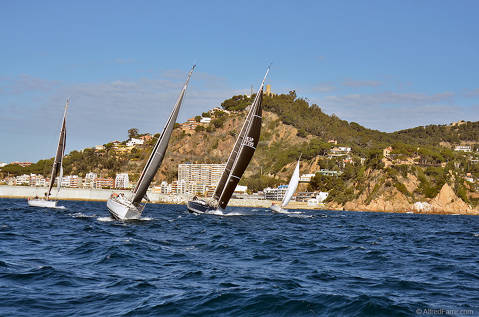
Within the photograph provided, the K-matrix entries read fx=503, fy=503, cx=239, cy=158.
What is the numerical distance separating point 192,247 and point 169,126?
743 inches

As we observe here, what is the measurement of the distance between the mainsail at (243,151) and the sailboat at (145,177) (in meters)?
16.5

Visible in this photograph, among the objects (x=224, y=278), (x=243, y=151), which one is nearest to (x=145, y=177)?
(x=243, y=151)

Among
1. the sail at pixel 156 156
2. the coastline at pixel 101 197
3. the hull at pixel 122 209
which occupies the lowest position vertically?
the coastline at pixel 101 197

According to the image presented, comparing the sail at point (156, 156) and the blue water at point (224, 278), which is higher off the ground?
the sail at point (156, 156)

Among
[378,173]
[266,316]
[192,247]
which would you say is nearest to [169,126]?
[192,247]

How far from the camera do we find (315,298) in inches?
569

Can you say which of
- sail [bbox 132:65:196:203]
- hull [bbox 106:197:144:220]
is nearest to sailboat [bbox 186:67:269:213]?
sail [bbox 132:65:196:203]

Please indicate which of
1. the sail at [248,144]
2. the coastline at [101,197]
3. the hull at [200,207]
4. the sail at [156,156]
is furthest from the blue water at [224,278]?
the coastline at [101,197]

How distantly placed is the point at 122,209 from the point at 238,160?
20470 millimetres

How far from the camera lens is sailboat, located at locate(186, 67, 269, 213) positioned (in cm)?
6028

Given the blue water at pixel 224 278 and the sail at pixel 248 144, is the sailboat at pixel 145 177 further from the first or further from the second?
the sail at pixel 248 144

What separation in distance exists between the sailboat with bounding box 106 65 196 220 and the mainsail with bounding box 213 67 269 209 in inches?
648

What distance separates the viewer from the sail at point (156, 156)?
42875 millimetres

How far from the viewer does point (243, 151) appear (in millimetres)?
60531
